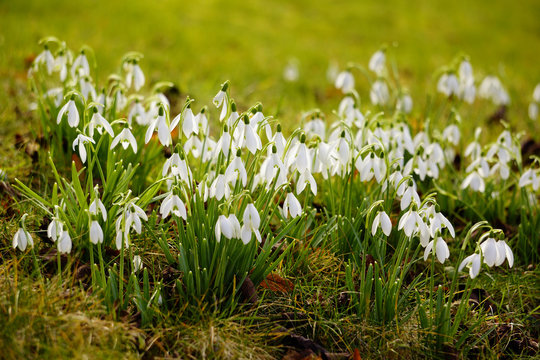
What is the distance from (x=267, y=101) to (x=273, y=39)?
258 cm

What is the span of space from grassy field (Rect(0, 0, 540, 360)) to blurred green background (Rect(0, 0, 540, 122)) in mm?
27

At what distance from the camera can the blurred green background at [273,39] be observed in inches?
208

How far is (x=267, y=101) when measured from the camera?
16.4ft

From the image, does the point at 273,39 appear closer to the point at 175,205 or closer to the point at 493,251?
the point at 175,205

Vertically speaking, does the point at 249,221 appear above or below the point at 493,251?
above

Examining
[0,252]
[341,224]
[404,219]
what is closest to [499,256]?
[404,219]

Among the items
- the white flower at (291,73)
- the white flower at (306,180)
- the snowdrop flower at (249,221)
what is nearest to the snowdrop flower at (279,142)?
the white flower at (306,180)

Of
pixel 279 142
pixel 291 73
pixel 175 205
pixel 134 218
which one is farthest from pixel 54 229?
pixel 291 73

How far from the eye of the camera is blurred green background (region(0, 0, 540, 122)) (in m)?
5.29

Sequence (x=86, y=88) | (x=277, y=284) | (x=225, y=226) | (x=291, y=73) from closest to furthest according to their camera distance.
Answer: (x=225, y=226) → (x=277, y=284) → (x=86, y=88) → (x=291, y=73)

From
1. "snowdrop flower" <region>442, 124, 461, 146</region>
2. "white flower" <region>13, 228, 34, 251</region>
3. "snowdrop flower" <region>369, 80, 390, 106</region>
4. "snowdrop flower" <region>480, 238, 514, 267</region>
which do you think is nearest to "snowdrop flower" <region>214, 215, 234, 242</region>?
"white flower" <region>13, 228, 34, 251</region>

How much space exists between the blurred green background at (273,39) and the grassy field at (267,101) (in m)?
0.03

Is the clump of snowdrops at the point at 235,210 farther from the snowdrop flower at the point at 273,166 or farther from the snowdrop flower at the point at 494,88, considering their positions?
the snowdrop flower at the point at 494,88

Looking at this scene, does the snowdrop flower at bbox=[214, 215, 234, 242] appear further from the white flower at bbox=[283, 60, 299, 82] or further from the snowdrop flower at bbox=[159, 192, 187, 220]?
the white flower at bbox=[283, 60, 299, 82]
